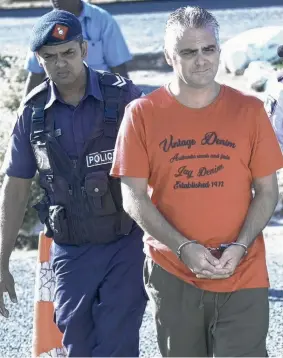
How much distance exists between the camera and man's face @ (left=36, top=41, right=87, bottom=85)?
13.5 feet

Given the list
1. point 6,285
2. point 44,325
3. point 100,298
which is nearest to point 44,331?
point 44,325

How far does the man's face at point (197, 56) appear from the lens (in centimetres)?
351

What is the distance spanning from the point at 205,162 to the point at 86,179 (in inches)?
29.4

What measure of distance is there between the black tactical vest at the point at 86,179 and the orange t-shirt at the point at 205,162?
0.47 metres

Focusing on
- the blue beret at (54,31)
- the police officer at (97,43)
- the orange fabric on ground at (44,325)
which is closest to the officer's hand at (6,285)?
the orange fabric on ground at (44,325)

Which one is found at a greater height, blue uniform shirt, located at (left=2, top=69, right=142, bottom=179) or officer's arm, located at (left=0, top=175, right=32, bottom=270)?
blue uniform shirt, located at (left=2, top=69, right=142, bottom=179)

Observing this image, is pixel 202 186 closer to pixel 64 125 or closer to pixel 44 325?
pixel 64 125

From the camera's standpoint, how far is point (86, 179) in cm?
410

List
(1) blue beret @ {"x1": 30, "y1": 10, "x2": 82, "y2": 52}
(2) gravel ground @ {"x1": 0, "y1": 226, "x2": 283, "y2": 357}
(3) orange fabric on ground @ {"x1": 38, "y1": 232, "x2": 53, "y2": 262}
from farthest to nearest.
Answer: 1. (2) gravel ground @ {"x1": 0, "y1": 226, "x2": 283, "y2": 357}
2. (3) orange fabric on ground @ {"x1": 38, "y1": 232, "x2": 53, "y2": 262}
3. (1) blue beret @ {"x1": 30, "y1": 10, "x2": 82, "y2": 52}

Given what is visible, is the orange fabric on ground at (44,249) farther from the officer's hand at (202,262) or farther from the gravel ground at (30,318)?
the officer's hand at (202,262)

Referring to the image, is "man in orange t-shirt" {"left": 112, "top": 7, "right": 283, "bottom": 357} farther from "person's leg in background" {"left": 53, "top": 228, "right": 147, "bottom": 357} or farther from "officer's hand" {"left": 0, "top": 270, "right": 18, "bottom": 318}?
"officer's hand" {"left": 0, "top": 270, "right": 18, "bottom": 318}

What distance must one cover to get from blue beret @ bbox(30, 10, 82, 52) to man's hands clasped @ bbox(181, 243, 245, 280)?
3.81 ft

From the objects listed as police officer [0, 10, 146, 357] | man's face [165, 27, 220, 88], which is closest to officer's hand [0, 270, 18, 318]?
police officer [0, 10, 146, 357]

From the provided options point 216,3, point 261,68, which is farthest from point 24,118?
point 216,3
